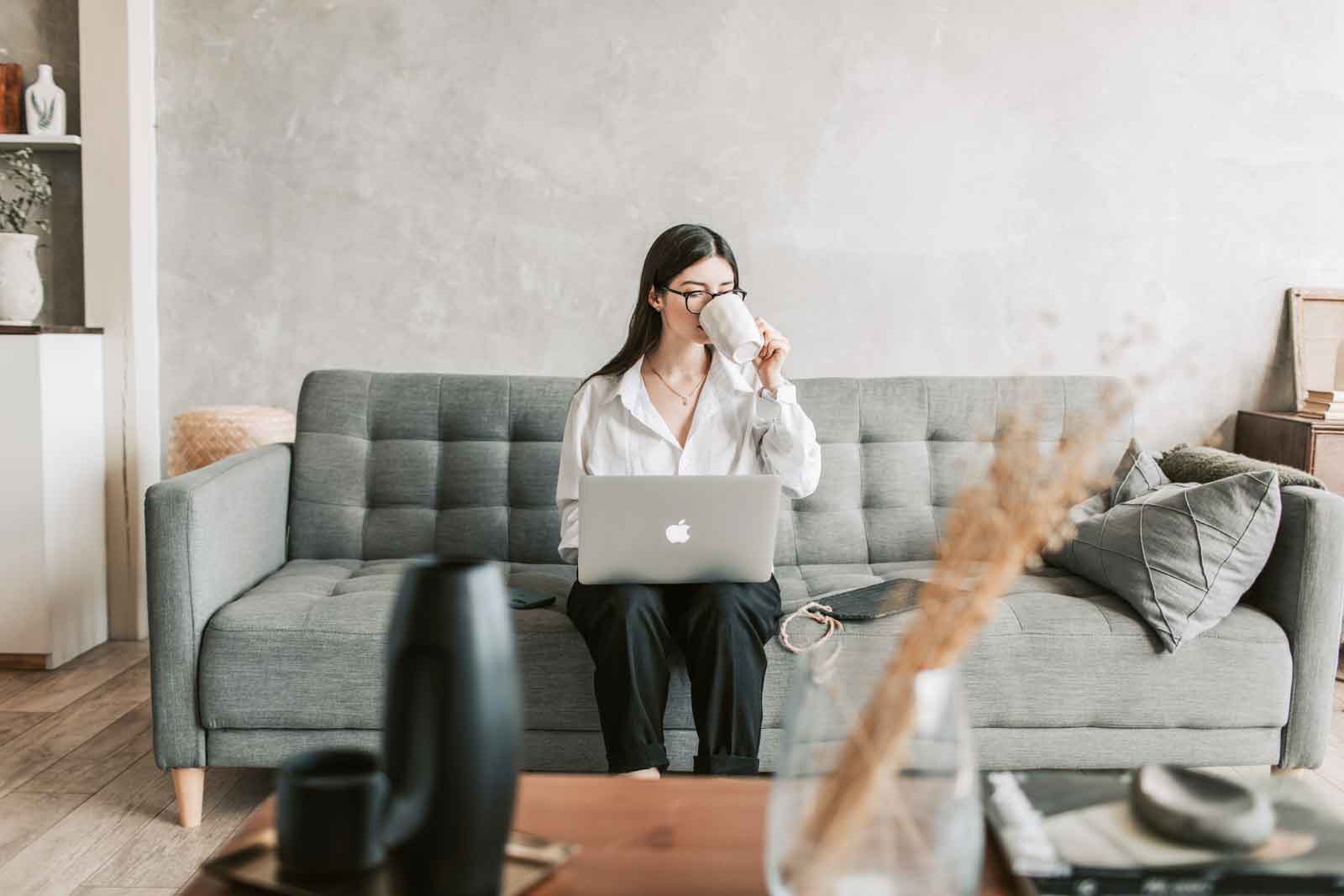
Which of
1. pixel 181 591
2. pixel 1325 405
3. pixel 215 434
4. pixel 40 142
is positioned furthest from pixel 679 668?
pixel 40 142

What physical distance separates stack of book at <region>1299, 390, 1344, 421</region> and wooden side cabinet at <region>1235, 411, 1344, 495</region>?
0.12 feet

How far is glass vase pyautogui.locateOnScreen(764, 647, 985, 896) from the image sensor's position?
0.77m

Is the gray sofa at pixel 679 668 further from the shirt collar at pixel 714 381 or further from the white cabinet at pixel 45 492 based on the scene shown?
the white cabinet at pixel 45 492

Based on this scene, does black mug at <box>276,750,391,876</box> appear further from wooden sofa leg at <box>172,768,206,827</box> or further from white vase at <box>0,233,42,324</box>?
white vase at <box>0,233,42,324</box>

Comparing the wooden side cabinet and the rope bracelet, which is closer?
the rope bracelet

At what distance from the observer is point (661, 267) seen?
2320 millimetres

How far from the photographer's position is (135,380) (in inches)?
129

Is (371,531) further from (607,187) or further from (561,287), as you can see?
(607,187)

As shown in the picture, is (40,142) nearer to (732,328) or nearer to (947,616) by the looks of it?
(732,328)

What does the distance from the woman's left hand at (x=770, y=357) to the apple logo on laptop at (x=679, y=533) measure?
0.54 meters

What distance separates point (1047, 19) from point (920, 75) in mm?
411

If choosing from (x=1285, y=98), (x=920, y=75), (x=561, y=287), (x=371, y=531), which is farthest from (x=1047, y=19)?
(x=371, y=531)

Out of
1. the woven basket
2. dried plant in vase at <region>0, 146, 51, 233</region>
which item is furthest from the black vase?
dried plant in vase at <region>0, 146, 51, 233</region>

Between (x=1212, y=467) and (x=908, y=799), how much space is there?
2.07 m
